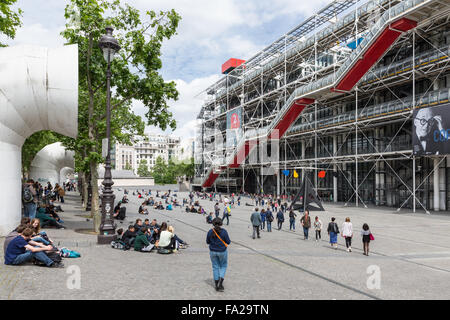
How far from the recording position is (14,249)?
7930 mm

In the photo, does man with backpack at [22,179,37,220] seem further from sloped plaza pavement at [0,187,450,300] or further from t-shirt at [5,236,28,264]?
t-shirt at [5,236,28,264]

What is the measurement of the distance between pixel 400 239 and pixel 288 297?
415 inches

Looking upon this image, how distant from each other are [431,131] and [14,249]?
26159mm

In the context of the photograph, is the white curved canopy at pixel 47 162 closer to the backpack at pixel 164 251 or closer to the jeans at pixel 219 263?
the backpack at pixel 164 251

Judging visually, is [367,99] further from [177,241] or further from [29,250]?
[29,250]

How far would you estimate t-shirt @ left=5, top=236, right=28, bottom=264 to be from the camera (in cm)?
787

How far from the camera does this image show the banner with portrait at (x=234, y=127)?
4781cm

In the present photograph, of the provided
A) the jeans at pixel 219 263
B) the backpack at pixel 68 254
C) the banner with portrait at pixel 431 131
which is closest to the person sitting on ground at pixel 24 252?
the backpack at pixel 68 254

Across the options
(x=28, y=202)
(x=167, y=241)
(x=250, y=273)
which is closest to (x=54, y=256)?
(x=167, y=241)

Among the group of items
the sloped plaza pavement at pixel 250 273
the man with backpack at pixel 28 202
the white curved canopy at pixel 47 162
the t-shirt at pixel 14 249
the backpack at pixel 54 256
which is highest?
the white curved canopy at pixel 47 162

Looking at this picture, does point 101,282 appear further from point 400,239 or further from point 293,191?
point 293,191

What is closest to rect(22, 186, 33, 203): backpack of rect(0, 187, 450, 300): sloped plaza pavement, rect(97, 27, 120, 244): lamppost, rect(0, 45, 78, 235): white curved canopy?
rect(0, 45, 78, 235): white curved canopy

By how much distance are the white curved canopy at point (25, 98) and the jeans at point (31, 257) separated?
4.63 meters
